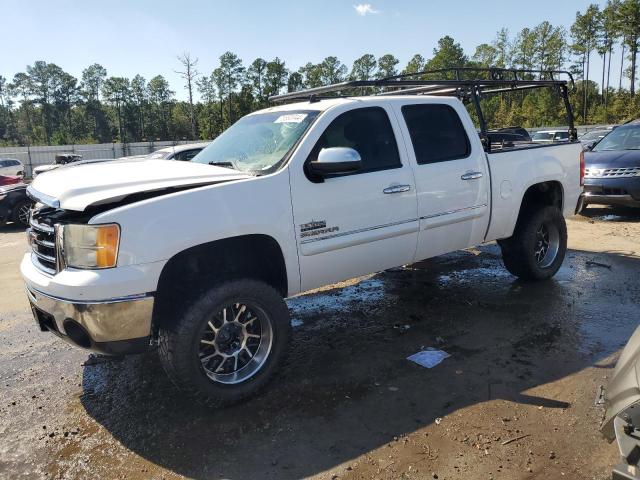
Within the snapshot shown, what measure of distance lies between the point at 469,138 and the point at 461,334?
73.7 inches

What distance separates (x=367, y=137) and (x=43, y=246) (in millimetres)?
2543

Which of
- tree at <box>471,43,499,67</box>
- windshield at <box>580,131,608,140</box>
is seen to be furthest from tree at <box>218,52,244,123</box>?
windshield at <box>580,131,608,140</box>

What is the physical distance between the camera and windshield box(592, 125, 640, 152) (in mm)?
10297

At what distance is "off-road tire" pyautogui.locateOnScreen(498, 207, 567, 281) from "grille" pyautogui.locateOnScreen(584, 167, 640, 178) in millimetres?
4415

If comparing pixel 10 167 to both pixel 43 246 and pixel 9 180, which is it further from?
pixel 43 246

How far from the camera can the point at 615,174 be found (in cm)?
945

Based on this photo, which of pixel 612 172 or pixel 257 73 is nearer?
pixel 612 172

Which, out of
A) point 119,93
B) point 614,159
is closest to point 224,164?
point 614,159

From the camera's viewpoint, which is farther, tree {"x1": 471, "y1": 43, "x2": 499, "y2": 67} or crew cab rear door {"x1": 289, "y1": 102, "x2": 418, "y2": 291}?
tree {"x1": 471, "y1": 43, "x2": 499, "y2": 67}

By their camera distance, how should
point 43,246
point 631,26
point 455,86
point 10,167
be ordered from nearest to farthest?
point 43,246
point 455,86
point 10,167
point 631,26

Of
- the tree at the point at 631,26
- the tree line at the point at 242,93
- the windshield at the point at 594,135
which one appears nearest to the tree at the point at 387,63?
the tree line at the point at 242,93

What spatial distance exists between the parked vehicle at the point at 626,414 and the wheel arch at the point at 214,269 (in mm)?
2179

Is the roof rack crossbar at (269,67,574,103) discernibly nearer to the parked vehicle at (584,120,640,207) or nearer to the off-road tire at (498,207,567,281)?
the off-road tire at (498,207,567,281)

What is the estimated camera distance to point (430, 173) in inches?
174
